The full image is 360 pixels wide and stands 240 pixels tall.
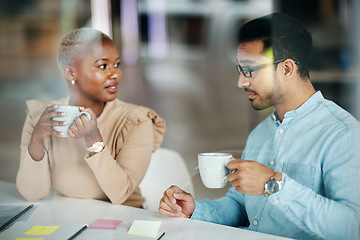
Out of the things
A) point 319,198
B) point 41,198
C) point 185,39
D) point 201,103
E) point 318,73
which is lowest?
point 41,198

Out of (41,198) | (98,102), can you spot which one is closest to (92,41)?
(98,102)

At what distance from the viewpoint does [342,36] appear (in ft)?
3.53

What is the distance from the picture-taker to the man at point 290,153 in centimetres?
93

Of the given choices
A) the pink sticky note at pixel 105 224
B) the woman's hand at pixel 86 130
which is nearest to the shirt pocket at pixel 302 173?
the pink sticky note at pixel 105 224

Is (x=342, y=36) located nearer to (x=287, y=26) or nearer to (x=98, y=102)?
(x=287, y=26)

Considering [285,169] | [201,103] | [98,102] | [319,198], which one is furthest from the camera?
[201,103]

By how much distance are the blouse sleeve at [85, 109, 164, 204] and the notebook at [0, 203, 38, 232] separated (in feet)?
0.75

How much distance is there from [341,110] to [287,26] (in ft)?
0.83

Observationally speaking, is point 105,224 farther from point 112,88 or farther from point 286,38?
point 286,38

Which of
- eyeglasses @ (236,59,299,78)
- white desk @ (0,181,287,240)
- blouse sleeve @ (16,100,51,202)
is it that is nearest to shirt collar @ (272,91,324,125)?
eyeglasses @ (236,59,299,78)

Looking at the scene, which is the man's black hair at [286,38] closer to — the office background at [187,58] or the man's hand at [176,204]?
the office background at [187,58]

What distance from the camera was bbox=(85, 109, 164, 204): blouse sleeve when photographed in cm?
124

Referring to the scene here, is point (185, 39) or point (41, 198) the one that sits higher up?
point (185, 39)

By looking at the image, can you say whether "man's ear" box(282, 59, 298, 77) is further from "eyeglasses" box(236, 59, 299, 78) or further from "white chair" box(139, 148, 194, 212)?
"white chair" box(139, 148, 194, 212)
